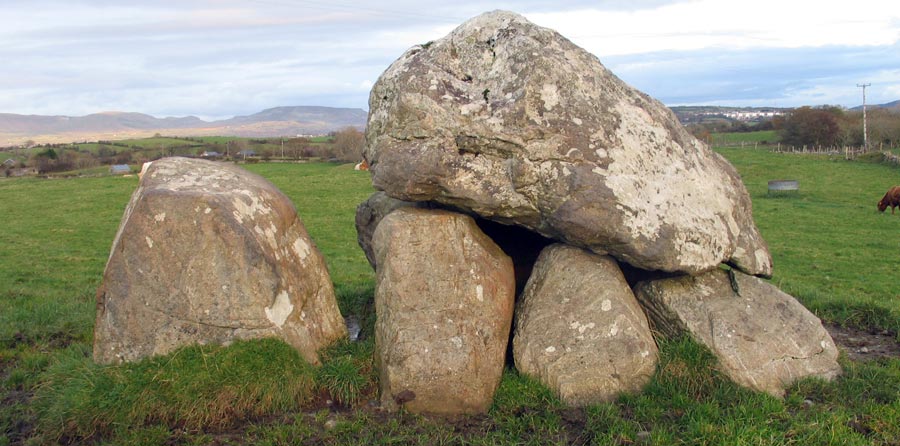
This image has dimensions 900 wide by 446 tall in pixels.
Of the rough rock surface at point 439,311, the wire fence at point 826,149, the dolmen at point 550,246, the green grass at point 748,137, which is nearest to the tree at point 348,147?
the wire fence at point 826,149

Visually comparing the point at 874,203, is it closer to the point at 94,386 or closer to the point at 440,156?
the point at 440,156

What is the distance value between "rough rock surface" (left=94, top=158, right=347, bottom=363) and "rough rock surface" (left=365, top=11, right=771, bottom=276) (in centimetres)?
161

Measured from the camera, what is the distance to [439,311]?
7.33 meters

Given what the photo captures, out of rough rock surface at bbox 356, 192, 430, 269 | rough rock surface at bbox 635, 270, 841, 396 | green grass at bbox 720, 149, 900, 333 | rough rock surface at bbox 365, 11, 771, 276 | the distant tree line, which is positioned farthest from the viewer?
the distant tree line

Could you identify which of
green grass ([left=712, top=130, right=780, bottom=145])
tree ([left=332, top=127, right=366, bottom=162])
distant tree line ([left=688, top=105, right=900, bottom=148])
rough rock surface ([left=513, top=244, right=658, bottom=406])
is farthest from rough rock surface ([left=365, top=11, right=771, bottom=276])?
green grass ([left=712, top=130, right=780, bottom=145])

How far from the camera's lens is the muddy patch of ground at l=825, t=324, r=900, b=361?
848cm

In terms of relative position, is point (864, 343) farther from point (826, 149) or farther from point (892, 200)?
point (826, 149)

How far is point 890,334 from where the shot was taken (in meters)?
9.26

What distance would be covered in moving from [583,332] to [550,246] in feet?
4.16

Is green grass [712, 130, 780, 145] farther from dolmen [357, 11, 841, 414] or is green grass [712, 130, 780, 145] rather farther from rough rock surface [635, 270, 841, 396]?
dolmen [357, 11, 841, 414]

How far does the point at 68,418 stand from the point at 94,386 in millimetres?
363

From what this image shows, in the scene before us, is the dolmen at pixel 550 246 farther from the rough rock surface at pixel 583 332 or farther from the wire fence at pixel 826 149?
the wire fence at pixel 826 149

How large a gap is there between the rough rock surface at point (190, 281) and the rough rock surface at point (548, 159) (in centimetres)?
161

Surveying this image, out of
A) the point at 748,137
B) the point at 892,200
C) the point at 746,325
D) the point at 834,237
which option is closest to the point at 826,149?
the point at 748,137
